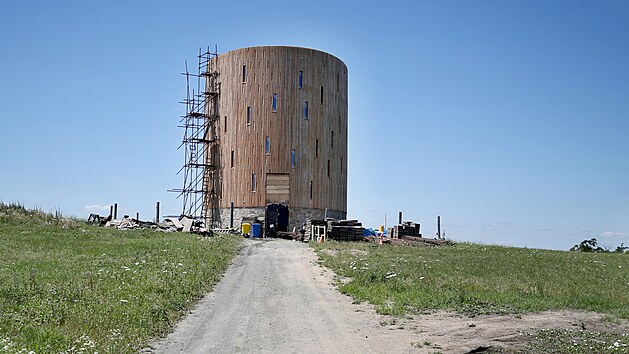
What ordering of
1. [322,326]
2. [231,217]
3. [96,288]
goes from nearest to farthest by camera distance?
[322,326] < [96,288] < [231,217]

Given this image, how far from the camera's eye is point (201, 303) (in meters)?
18.0

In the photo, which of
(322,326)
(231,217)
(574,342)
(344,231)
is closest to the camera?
(574,342)

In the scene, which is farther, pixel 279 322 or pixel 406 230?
pixel 406 230

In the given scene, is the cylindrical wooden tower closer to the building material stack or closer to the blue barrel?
the blue barrel

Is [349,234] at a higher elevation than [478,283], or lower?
higher

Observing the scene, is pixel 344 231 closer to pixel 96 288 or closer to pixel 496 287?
pixel 496 287

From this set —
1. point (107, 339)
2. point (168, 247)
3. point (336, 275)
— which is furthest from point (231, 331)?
point (168, 247)

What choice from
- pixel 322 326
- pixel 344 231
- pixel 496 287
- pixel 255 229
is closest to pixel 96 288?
pixel 322 326

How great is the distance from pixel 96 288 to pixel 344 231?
2729cm

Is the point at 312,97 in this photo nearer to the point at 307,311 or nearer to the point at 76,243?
the point at 76,243

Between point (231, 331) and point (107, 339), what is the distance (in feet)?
9.65

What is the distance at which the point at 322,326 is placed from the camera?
1530 cm

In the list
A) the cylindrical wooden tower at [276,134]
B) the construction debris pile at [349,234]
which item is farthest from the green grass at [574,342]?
the cylindrical wooden tower at [276,134]

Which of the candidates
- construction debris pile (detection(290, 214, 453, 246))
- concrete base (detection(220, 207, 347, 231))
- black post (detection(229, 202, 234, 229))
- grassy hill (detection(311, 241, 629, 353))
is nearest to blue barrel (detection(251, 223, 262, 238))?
construction debris pile (detection(290, 214, 453, 246))
